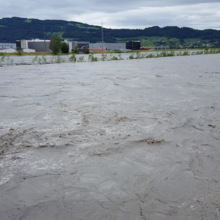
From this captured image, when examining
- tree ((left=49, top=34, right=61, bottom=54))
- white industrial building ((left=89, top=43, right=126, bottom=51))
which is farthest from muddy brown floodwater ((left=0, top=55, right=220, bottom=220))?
white industrial building ((left=89, top=43, right=126, bottom=51))

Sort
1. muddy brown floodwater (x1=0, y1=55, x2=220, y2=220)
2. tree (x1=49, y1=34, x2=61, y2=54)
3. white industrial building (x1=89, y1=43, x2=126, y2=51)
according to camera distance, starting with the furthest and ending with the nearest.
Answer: white industrial building (x1=89, y1=43, x2=126, y2=51) → tree (x1=49, y1=34, x2=61, y2=54) → muddy brown floodwater (x1=0, y1=55, x2=220, y2=220)

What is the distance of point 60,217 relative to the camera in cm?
335

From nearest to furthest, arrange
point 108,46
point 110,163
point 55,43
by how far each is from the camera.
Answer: point 110,163 < point 55,43 < point 108,46

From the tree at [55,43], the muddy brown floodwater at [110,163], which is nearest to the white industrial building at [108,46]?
the tree at [55,43]

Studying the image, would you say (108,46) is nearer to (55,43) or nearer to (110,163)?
(55,43)

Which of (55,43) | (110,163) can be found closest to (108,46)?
(55,43)

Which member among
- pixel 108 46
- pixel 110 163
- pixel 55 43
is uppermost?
pixel 108 46

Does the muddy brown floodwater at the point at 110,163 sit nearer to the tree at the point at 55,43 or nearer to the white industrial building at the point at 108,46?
the tree at the point at 55,43

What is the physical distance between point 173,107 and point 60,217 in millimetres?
6538

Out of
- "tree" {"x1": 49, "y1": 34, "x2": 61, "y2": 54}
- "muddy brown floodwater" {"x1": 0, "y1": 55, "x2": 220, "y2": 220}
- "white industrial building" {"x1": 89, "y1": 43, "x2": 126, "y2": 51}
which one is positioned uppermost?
"white industrial building" {"x1": 89, "y1": 43, "x2": 126, "y2": 51}

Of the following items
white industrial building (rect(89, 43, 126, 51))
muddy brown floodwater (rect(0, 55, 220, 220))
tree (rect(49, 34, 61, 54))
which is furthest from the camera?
white industrial building (rect(89, 43, 126, 51))

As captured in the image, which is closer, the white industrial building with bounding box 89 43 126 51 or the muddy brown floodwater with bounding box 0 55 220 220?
the muddy brown floodwater with bounding box 0 55 220 220

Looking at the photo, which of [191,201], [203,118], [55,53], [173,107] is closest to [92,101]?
[173,107]

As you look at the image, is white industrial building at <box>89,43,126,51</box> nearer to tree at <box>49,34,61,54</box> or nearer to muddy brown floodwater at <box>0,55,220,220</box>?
tree at <box>49,34,61,54</box>
